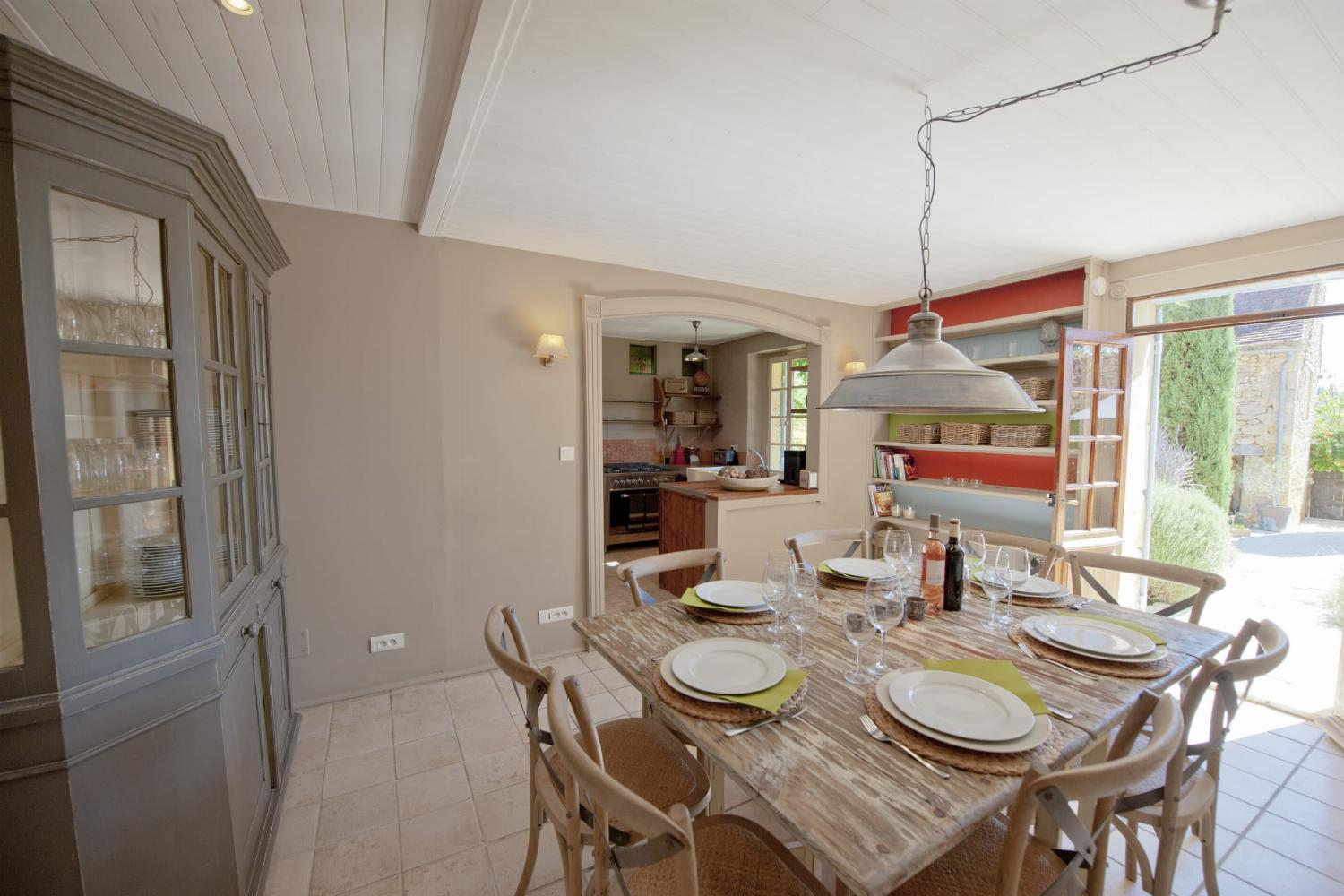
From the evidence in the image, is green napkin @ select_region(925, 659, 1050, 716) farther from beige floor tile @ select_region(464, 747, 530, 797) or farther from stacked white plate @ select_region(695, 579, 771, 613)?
beige floor tile @ select_region(464, 747, 530, 797)

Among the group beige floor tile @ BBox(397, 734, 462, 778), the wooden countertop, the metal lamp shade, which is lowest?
beige floor tile @ BBox(397, 734, 462, 778)

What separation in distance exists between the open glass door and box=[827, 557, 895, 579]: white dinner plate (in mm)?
1800

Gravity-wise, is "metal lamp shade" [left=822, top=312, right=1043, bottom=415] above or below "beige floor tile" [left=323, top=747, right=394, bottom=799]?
above

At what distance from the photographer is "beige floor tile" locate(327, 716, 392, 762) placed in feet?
7.59

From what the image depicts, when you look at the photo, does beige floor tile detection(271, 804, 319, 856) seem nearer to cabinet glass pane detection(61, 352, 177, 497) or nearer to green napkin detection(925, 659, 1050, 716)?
cabinet glass pane detection(61, 352, 177, 497)

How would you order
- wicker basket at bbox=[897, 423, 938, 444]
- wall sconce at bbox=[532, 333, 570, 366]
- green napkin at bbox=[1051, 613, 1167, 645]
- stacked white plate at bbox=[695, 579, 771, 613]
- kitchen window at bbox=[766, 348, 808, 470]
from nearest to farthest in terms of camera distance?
green napkin at bbox=[1051, 613, 1167, 645]
stacked white plate at bbox=[695, 579, 771, 613]
wall sconce at bbox=[532, 333, 570, 366]
wicker basket at bbox=[897, 423, 938, 444]
kitchen window at bbox=[766, 348, 808, 470]

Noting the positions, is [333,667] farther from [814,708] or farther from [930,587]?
[930,587]

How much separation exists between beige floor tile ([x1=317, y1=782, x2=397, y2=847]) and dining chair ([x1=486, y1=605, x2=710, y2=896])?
77 cm

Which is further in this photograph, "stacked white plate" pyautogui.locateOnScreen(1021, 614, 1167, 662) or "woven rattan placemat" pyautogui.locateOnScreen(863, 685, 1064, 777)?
"stacked white plate" pyautogui.locateOnScreen(1021, 614, 1167, 662)

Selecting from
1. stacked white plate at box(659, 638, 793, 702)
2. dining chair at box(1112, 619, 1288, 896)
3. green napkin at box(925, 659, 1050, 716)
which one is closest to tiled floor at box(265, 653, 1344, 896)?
dining chair at box(1112, 619, 1288, 896)

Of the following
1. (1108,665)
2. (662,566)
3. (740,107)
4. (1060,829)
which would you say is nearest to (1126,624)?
(1108,665)

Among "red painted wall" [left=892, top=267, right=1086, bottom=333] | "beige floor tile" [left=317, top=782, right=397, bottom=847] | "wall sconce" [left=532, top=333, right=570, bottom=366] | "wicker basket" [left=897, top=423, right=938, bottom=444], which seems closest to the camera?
"beige floor tile" [left=317, top=782, right=397, bottom=847]

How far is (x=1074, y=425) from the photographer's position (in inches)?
128

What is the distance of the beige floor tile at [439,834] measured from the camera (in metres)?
1.77
